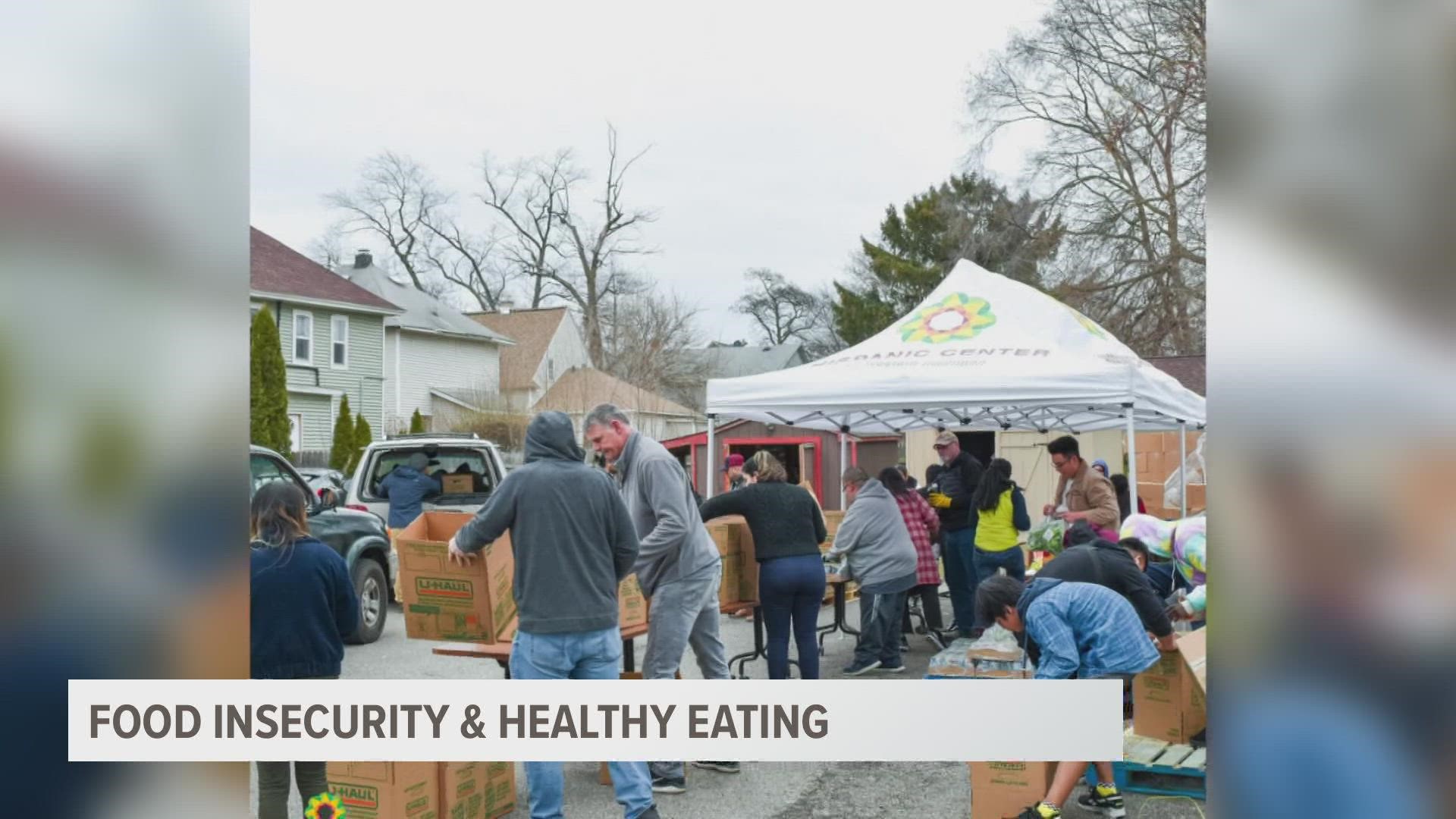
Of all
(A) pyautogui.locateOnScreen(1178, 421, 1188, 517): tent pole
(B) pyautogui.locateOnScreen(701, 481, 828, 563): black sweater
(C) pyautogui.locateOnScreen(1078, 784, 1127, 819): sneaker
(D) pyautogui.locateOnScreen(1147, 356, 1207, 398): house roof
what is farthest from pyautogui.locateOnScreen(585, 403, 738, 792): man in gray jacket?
(D) pyautogui.locateOnScreen(1147, 356, 1207, 398): house roof

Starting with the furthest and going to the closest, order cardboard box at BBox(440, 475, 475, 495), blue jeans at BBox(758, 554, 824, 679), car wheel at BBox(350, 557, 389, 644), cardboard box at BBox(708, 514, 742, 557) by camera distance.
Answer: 1. cardboard box at BBox(440, 475, 475, 495)
2. car wheel at BBox(350, 557, 389, 644)
3. cardboard box at BBox(708, 514, 742, 557)
4. blue jeans at BBox(758, 554, 824, 679)

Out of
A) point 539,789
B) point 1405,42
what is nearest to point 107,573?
point 1405,42

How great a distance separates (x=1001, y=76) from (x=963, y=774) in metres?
6.55

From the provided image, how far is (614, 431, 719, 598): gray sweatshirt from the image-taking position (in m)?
5.00

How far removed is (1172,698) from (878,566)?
283 centimetres

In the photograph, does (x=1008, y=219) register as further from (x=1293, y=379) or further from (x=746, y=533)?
(x=1293, y=379)

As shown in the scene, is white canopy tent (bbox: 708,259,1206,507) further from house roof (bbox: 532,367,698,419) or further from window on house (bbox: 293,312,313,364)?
house roof (bbox: 532,367,698,419)

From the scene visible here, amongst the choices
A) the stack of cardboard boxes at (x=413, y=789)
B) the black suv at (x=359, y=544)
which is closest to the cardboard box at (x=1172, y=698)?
the stack of cardboard boxes at (x=413, y=789)

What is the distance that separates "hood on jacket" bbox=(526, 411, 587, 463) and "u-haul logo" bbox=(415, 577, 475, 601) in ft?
2.42

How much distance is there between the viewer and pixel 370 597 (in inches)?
362

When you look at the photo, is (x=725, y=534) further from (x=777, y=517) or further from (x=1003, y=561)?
(x=1003, y=561)

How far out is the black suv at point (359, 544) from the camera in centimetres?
835

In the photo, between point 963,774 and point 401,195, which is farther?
point 401,195

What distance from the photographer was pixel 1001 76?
32.3ft
